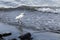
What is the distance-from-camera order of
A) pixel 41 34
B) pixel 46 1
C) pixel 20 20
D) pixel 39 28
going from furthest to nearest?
pixel 46 1
pixel 20 20
pixel 39 28
pixel 41 34

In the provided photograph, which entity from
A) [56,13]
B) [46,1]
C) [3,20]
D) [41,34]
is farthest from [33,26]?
[46,1]

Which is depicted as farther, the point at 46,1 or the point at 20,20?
the point at 46,1

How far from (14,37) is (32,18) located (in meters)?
2.24

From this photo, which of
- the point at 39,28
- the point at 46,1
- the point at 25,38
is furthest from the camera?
the point at 46,1

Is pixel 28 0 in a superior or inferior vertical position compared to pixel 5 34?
superior

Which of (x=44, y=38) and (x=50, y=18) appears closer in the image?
(x=44, y=38)

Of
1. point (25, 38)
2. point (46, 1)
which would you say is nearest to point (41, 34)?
point (25, 38)

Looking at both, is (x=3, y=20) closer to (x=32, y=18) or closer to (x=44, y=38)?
(x=32, y=18)

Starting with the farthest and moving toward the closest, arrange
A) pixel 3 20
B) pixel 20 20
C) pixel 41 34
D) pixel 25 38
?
pixel 3 20, pixel 20 20, pixel 41 34, pixel 25 38

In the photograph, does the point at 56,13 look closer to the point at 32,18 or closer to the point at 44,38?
the point at 32,18

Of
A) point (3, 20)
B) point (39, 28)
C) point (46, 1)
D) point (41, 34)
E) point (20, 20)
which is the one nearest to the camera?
point (41, 34)

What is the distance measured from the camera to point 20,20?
816 cm

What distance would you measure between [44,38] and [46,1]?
5.17 m

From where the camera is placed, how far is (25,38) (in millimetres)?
6445
